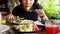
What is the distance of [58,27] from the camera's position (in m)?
1.12

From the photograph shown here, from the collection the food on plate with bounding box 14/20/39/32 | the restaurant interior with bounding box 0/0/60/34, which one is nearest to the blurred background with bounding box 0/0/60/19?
the restaurant interior with bounding box 0/0/60/34

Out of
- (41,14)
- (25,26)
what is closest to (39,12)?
(41,14)

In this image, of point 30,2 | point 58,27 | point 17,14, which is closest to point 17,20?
point 17,14

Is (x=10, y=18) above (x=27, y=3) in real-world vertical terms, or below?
below

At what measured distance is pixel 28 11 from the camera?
1.15 m

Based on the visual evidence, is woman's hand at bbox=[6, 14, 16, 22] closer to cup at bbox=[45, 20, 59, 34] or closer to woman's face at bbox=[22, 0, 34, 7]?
woman's face at bbox=[22, 0, 34, 7]

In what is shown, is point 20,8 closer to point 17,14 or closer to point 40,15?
point 17,14

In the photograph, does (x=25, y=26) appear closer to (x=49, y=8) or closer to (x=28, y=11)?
(x=28, y=11)

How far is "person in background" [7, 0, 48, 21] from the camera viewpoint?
1.14m

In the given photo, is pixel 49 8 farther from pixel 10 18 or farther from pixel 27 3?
pixel 10 18

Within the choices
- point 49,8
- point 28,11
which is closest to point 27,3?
point 28,11

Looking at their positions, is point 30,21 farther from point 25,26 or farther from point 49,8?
point 49,8

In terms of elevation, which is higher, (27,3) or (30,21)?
(27,3)

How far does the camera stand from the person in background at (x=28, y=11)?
1136 mm
